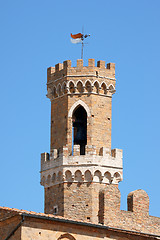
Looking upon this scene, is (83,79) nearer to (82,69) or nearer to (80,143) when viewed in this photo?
(82,69)

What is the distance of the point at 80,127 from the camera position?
56500mm

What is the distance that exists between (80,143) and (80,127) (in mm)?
905

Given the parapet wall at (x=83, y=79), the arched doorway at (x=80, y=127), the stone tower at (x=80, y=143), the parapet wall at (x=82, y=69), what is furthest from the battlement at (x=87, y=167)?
the parapet wall at (x=82, y=69)

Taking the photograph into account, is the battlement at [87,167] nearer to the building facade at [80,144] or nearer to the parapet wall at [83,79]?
the building facade at [80,144]

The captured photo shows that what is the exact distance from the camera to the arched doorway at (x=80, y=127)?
184 ft

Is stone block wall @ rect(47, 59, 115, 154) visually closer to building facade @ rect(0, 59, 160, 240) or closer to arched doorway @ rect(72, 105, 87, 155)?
building facade @ rect(0, 59, 160, 240)

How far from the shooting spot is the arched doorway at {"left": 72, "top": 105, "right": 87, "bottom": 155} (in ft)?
184

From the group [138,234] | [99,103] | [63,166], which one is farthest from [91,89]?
[138,234]

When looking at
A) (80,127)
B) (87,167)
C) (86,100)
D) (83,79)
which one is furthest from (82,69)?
(87,167)

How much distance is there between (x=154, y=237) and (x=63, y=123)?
11.4 metres

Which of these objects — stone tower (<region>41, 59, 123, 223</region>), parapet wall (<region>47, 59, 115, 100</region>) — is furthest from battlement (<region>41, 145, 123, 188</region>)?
parapet wall (<region>47, 59, 115, 100</region>)

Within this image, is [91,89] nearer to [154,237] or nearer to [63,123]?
[63,123]

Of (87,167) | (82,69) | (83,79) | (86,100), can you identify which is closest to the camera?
(87,167)

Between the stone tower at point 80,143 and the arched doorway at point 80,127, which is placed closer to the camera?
the stone tower at point 80,143
